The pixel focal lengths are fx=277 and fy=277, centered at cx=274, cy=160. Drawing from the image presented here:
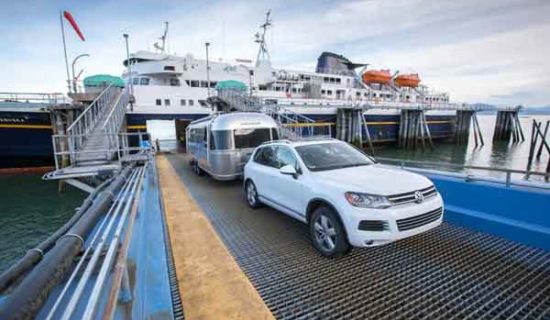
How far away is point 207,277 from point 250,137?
563 centimetres

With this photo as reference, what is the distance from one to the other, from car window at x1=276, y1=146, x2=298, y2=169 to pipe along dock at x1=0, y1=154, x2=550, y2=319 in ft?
3.78

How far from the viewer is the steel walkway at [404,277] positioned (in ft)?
9.16

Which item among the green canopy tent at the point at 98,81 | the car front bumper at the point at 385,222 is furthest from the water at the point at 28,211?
the green canopy tent at the point at 98,81

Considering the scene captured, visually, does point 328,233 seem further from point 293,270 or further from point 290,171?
point 290,171

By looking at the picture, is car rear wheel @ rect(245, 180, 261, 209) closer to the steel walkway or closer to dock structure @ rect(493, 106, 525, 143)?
the steel walkway

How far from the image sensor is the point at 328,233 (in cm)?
388

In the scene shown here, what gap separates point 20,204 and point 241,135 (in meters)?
11.0

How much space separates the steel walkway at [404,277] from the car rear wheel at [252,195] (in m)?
1.23

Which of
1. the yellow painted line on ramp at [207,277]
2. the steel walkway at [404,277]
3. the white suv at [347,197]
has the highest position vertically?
the white suv at [347,197]

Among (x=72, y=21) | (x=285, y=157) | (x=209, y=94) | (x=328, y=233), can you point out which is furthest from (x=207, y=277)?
(x=209, y=94)

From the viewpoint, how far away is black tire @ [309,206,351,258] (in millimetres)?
3678

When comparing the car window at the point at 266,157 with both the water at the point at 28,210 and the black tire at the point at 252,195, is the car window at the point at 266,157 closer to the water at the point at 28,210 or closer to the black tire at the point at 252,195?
the black tire at the point at 252,195

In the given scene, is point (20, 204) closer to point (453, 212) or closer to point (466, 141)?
point (453, 212)

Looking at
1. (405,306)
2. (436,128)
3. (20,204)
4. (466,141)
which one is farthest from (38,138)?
(466,141)
